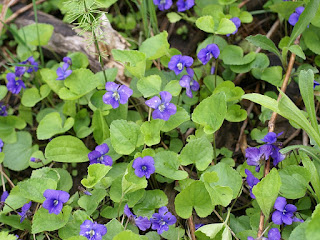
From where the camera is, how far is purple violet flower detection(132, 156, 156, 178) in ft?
7.08

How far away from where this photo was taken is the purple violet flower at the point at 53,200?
2129mm

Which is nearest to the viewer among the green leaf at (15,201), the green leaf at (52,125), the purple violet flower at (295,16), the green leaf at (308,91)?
the green leaf at (308,91)

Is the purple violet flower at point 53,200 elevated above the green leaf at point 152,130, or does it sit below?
below

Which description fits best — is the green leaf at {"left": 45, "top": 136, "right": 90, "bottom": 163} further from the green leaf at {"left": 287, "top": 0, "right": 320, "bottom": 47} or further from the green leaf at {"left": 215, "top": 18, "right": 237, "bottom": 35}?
the green leaf at {"left": 287, "top": 0, "right": 320, "bottom": 47}

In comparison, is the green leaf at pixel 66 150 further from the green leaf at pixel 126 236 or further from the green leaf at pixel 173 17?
the green leaf at pixel 173 17

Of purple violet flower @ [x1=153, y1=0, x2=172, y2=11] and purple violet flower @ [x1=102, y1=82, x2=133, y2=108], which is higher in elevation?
purple violet flower @ [x1=153, y1=0, x2=172, y2=11]

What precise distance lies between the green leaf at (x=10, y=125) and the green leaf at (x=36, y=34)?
570 millimetres

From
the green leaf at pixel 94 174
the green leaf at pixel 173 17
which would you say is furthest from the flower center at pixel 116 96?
the green leaf at pixel 173 17

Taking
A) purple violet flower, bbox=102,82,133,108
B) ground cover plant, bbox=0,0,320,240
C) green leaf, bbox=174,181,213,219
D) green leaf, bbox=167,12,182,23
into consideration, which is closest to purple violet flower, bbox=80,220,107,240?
ground cover plant, bbox=0,0,320,240

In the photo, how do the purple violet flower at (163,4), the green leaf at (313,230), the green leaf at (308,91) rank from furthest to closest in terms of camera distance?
the purple violet flower at (163,4), the green leaf at (308,91), the green leaf at (313,230)

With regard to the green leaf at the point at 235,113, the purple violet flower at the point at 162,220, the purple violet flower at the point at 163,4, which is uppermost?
the purple violet flower at the point at 163,4

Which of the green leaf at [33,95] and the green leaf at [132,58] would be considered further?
the green leaf at [33,95]

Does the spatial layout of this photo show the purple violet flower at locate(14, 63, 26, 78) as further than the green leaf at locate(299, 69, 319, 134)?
Yes

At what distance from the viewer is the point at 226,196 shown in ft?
6.49
